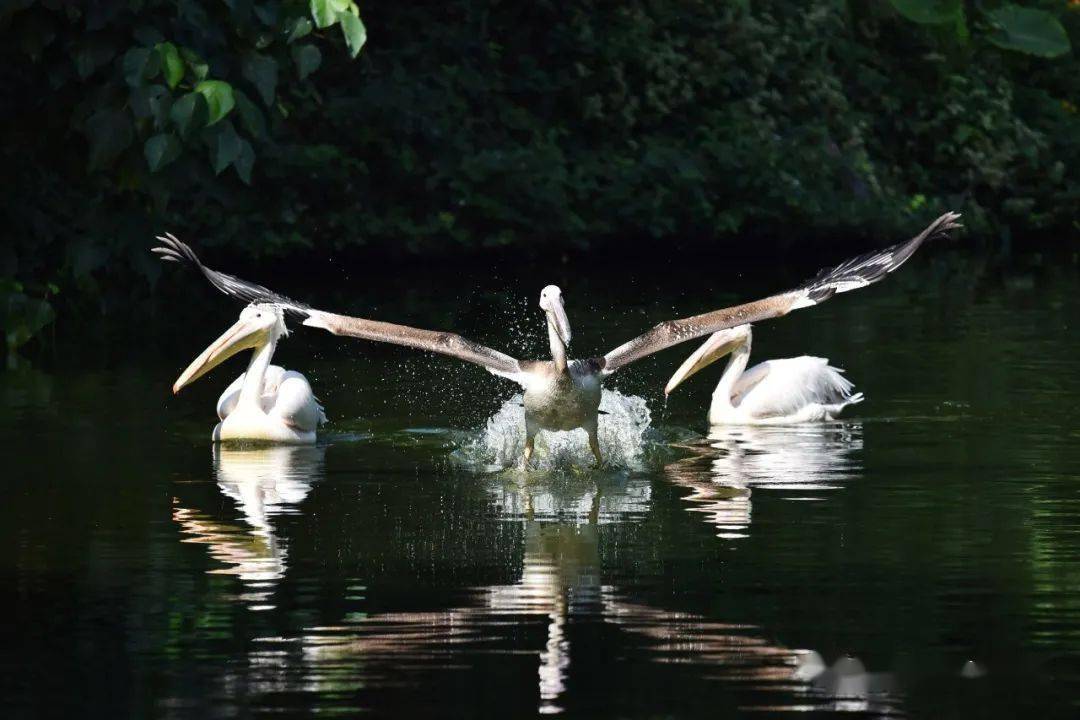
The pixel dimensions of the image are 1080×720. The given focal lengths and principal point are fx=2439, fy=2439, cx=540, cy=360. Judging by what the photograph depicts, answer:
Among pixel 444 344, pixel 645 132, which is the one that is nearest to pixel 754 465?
pixel 444 344

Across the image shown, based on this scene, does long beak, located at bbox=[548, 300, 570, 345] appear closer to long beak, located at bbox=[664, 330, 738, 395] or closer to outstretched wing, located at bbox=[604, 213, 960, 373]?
outstretched wing, located at bbox=[604, 213, 960, 373]

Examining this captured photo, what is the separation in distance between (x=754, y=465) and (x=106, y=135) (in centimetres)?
451

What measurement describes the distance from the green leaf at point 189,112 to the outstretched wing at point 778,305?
2681 millimetres

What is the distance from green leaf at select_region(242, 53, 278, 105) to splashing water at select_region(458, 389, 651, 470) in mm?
2393

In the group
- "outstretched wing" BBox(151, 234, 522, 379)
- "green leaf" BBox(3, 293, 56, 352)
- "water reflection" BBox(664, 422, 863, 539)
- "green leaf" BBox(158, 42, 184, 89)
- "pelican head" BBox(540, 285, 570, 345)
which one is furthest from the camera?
"green leaf" BBox(3, 293, 56, 352)

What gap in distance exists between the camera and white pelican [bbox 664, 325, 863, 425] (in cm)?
1505

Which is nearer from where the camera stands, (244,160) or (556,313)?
(556,313)

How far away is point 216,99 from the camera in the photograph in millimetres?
13781

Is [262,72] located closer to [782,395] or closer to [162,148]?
[162,148]

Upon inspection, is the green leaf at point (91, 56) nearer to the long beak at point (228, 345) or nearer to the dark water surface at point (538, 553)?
the long beak at point (228, 345)

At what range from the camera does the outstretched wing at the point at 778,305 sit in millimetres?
13094

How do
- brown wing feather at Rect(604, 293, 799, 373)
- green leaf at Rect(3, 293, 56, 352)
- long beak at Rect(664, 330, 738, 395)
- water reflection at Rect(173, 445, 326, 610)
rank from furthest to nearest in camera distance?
green leaf at Rect(3, 293, 56, 352)
long beak at Rect(664, 330, 738, 395)
brown wing feather at Rect(604, 293, 799, 373)
water reflection at Rect(173, 445, 326, 610)

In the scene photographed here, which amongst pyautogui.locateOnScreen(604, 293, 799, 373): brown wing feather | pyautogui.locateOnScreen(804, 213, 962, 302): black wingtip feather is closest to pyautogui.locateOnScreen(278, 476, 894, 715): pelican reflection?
pyautogui.locateOnScreen(604, 293, 799, 373): brown wing feather

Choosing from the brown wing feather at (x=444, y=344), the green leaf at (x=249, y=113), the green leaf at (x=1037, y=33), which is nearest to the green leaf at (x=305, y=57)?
the green leaf at (x=249, y=113)
